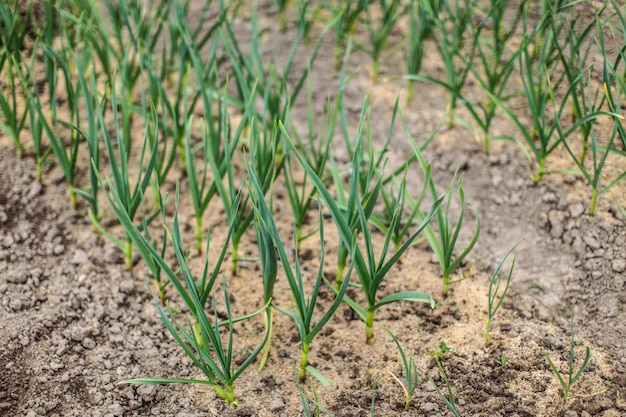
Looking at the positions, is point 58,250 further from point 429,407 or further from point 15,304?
point 429,407

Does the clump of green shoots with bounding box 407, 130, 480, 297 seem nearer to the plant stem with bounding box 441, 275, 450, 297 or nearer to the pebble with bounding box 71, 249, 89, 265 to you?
the plant stem with bounding box 441, 275, 450, 297

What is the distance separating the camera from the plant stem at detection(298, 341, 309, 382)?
5.69 ft

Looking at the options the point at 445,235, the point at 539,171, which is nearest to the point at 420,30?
the point at 539,171

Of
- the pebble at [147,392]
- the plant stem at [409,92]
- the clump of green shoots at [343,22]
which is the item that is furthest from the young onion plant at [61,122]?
the plant stem at [409,92]

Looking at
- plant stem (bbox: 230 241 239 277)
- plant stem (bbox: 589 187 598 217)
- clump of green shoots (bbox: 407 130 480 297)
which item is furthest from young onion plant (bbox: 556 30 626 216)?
plant stem (bbox: 230 241 239 277)

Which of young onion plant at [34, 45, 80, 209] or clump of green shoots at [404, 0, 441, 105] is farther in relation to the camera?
clump of green shoots at [404, 0, 441, 105]

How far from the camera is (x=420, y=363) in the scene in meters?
1.83

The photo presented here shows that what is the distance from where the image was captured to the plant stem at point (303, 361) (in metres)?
1.73

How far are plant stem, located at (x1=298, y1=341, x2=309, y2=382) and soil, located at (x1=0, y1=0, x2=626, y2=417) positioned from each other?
0.03 m

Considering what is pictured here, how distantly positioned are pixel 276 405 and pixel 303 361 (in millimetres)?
136

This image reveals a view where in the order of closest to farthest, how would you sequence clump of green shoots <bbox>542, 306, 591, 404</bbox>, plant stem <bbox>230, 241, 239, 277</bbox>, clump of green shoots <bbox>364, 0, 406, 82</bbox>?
clump of green shoots <bbox>542, 306, 591, 404</bbox> → plant stem <bbox>230, 241, 239, 277</bbox> → clump of green shoots <bbox>364, 0, 406, 82</bbox>

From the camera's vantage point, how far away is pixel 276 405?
1.73 meters

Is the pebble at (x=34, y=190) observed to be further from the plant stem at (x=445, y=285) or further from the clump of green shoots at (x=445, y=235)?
the plant stem at (x=445, y=285)

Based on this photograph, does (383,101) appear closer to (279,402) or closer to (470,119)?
(470,119)
